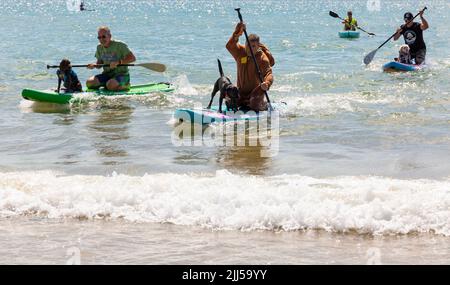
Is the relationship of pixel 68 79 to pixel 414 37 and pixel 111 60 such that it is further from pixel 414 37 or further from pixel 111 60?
pixel 414 37

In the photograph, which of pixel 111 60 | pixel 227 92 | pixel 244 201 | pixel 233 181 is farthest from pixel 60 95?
pixel 244 201

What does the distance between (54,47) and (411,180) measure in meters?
20.3

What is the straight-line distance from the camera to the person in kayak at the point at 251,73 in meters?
11.7

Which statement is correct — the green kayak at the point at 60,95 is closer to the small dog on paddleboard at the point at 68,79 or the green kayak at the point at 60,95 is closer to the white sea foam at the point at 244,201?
the small dog on paddleboard at the point at 68,79

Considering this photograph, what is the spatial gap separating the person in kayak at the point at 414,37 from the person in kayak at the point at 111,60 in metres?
7.17

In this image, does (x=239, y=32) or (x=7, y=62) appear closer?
(x=239, y=32)

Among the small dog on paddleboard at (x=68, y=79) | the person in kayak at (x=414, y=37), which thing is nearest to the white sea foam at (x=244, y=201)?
the small dog on paddleboard at (x=68, y=79)

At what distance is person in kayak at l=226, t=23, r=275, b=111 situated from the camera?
1166cm

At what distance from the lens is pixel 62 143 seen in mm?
10789

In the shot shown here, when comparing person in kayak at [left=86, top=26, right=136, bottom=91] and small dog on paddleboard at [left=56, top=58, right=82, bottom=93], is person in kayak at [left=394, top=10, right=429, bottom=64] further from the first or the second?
small dog on paddleboard at [left=56, top=58, right=82, bottom=93]

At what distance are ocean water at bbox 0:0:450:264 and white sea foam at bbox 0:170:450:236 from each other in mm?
17
